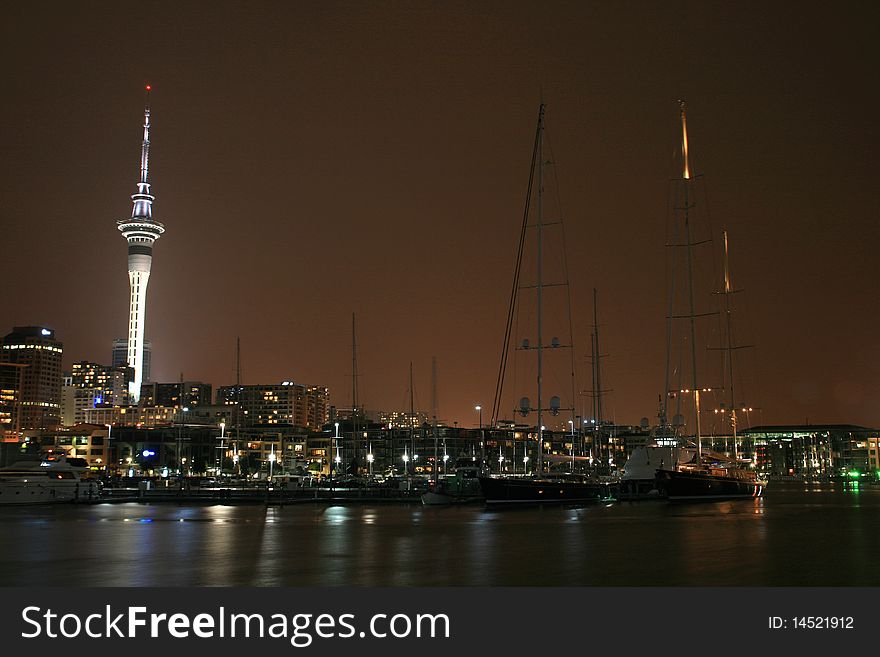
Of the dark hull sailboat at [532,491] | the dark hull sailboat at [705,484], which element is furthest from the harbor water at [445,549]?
the dark hull sailboat at [705,484]

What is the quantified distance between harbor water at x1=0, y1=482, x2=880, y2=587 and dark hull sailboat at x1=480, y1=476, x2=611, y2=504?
581cm

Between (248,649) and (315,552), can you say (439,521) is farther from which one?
(248,649)

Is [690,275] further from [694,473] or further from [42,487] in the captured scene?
[42,487]

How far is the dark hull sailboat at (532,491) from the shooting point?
61.8m

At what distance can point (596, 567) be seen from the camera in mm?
26062

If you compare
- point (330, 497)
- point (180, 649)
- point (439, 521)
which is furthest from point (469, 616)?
point (330, 497)

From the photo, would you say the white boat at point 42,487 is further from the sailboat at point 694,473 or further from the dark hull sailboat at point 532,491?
the sailboat at point 694,473

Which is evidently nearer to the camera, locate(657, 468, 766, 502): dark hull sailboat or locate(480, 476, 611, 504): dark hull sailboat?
locate(480, 476, 611, 504): dark hull sailboat

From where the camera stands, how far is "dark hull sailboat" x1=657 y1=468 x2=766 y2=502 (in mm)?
71062

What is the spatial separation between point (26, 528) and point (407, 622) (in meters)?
34.5

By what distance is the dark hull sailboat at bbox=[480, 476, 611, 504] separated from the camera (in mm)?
61750

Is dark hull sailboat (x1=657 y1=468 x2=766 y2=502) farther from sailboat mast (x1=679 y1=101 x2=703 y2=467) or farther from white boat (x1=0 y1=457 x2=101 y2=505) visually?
white boat (x1=0 y1=457 x2=101 y2=505)

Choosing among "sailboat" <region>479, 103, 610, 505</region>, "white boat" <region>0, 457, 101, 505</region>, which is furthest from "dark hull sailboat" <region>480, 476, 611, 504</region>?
"white boat" <region>0, 457, 101, 505</region>

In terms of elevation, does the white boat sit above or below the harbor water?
above
